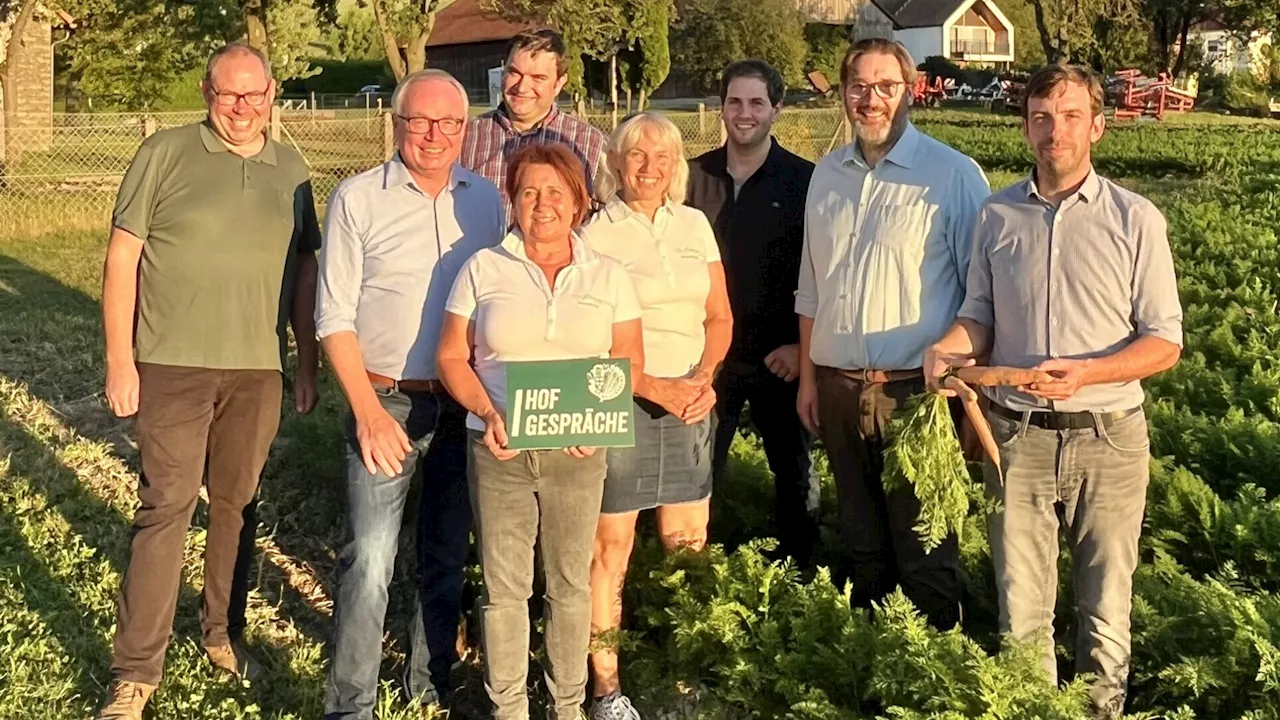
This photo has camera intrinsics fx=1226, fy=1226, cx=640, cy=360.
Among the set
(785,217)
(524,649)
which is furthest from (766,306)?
(524,649)

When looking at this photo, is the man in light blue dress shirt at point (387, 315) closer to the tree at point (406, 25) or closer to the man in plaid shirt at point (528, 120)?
the man in plaid shirt at point (528, 120)

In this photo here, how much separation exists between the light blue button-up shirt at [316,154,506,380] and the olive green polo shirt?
36 centimetres

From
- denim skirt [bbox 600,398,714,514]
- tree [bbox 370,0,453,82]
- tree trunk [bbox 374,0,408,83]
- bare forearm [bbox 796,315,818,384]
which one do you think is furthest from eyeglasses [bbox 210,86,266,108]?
tree [bbox 370,0,453,82]

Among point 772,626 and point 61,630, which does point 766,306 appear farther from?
point 61,630

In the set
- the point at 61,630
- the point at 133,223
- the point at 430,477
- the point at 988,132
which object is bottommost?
the point at 61,630

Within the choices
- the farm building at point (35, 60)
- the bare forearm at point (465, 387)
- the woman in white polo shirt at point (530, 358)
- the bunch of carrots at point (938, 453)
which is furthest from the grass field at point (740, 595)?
the farm building at point (35, 60)

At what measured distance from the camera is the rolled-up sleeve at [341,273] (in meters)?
3.90

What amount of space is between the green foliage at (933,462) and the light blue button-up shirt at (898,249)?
0.32 meters

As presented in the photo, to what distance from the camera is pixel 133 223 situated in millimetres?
4082

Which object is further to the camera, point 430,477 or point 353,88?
point 353,88

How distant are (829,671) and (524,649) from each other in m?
0.99

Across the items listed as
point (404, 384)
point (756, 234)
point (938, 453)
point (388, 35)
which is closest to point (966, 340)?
point (938, 453)

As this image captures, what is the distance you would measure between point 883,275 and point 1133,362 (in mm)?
890

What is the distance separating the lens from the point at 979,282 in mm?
3840
